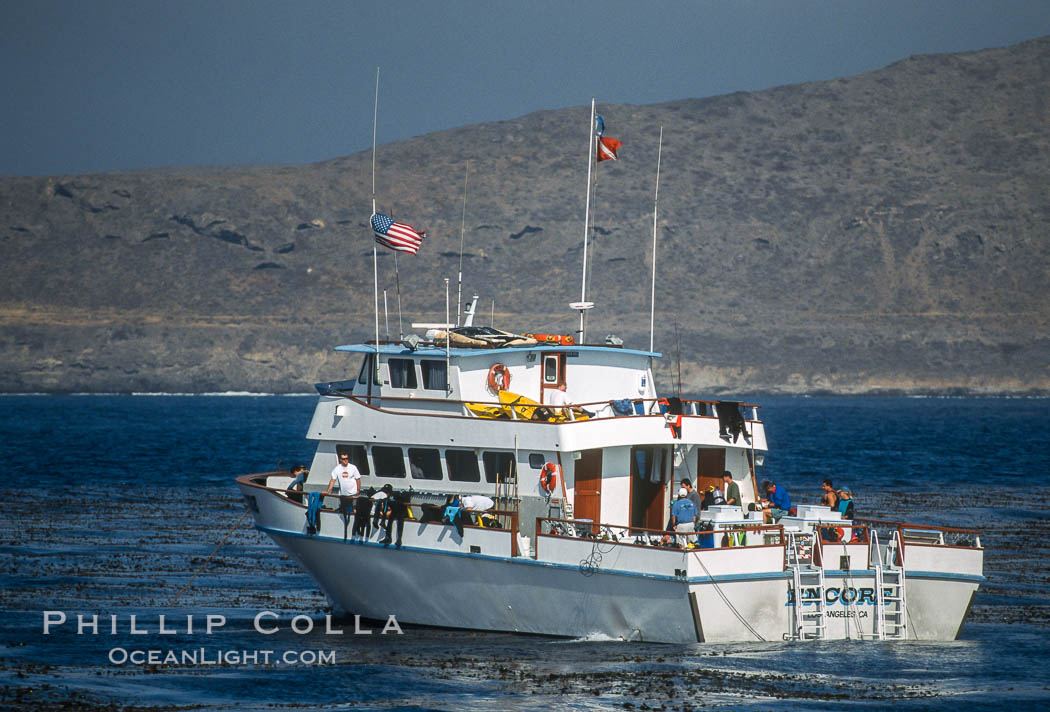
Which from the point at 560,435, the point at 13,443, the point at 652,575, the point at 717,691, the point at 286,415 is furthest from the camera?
the point at 286,415

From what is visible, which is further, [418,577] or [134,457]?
[134,457]

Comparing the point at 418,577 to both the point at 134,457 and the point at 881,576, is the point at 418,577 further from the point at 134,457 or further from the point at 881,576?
the point at 134,457

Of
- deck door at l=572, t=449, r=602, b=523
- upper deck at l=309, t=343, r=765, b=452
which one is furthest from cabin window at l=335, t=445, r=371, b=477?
deck door at l=572, t=449, r=602, b=523

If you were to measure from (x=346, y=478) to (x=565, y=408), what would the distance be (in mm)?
4310

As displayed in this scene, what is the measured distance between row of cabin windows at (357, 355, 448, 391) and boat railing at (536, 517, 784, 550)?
4331 mm

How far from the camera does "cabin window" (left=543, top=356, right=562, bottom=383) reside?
28594 mm

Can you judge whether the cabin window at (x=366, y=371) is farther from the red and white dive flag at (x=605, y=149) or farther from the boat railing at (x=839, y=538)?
the boat railing at (x=839, y=538)

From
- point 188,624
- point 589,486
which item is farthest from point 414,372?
point 188,624

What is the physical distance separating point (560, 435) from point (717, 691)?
230 inches

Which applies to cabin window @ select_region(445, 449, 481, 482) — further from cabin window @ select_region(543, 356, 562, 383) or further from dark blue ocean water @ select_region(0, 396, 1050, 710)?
dark blue ocean water @ select_region(0, 396, 1050, 710)

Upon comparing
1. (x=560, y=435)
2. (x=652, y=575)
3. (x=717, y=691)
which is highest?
(x=560, y=435)

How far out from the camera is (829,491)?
26.9 meters

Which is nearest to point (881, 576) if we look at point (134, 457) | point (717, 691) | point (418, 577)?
point (717, 691)

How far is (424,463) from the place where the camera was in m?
27.5
